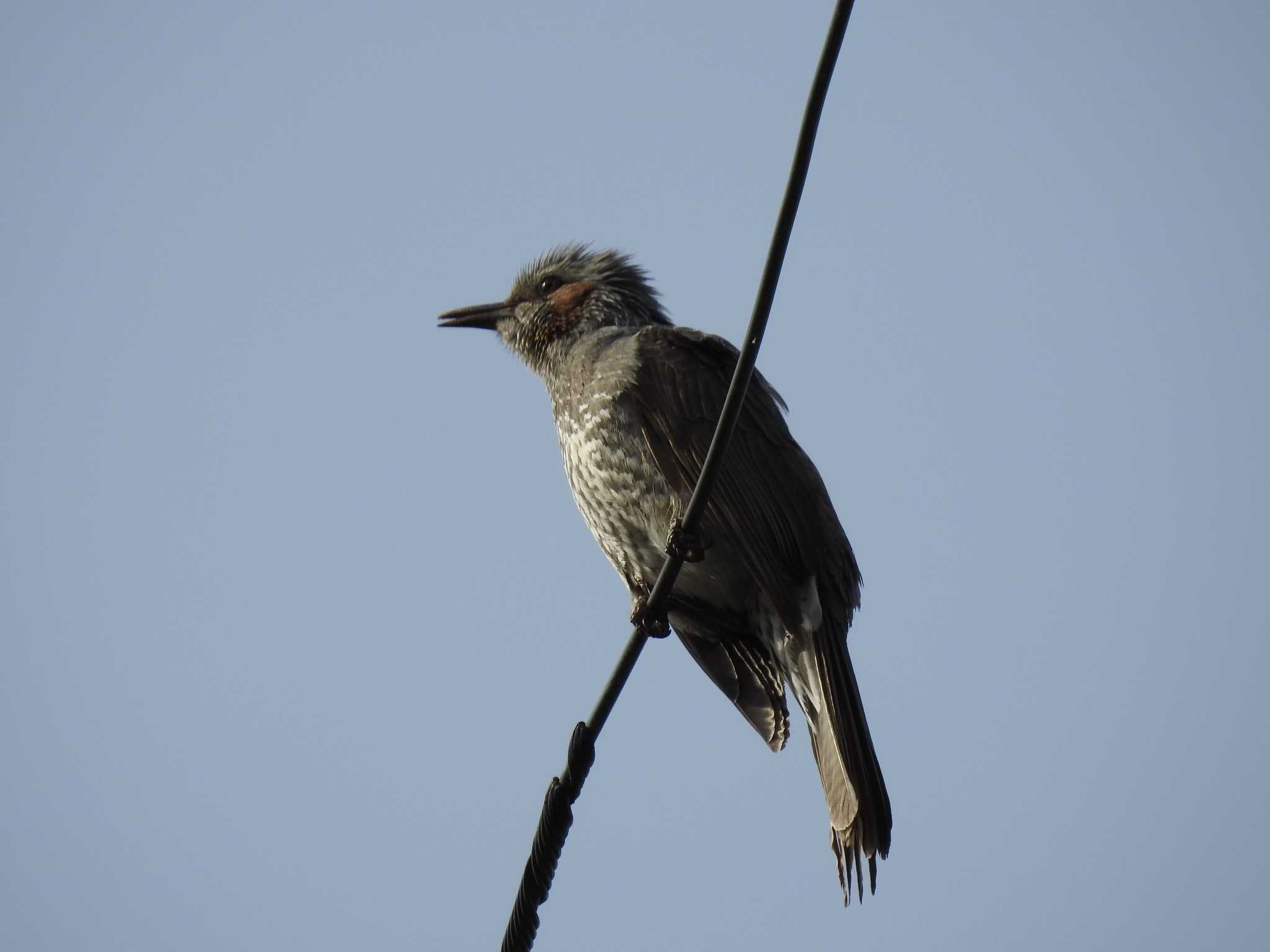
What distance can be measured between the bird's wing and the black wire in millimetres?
938

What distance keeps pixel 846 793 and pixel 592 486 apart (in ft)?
5.60

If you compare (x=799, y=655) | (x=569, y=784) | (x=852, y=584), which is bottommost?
(x=569, y=784)

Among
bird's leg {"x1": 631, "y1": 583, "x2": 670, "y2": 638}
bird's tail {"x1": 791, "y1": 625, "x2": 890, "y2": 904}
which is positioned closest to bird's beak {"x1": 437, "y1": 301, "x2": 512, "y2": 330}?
bird's leg {"x1": 631, "y1": 583, "x2": 670, "y2": 638}

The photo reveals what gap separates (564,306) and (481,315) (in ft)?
1.93

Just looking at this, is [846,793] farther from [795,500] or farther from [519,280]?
[519,280]

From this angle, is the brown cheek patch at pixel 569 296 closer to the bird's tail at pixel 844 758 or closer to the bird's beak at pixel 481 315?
the bird's beak at pixel 481 315

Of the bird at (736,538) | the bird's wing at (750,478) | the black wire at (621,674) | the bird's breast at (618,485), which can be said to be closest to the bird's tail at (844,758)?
the bird at (736,538)

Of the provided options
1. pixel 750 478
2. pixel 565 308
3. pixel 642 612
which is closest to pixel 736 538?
pixel 750 478

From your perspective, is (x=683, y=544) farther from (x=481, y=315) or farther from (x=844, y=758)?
(x=481, y=315)

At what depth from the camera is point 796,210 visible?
10.6 ft

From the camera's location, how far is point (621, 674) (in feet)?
13.1

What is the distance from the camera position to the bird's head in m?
6.77

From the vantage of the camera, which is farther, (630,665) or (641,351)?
(641,351)

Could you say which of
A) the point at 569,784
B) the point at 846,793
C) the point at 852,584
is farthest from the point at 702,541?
the point at 569,784
